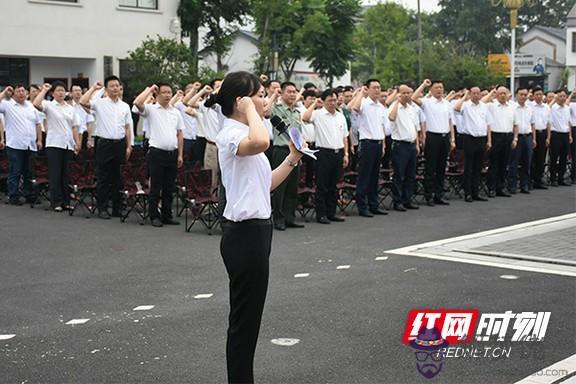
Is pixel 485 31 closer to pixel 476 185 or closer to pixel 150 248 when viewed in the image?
pixel 476 185

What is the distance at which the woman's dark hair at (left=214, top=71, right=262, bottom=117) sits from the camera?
18.0 feet

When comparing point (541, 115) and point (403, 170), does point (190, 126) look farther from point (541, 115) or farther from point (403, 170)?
point (541, 115)

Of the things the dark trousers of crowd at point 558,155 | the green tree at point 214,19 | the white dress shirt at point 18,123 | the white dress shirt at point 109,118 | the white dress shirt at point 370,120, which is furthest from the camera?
the green tree at point 214,19

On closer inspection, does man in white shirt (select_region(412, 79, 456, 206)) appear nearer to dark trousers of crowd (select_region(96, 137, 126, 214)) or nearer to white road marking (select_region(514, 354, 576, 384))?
dark trousers of crowd (select_region(96, 137, 126, 214))

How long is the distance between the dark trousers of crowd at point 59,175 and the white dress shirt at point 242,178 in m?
10.6

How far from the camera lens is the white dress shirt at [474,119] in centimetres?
1728

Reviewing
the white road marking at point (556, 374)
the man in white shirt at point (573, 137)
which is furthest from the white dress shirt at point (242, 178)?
the man in white shirt at point (573, 137)

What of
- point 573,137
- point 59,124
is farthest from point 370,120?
point 573,137

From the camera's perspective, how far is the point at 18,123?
53.9 feet

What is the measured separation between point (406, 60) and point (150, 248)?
45.4 m

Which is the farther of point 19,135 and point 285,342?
point 19,135

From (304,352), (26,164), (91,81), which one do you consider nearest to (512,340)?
(304,352)

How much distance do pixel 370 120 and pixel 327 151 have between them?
44.9 inches

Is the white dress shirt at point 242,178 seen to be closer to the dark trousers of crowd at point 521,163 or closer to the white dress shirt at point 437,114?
the white dress shirt at point 437,114
